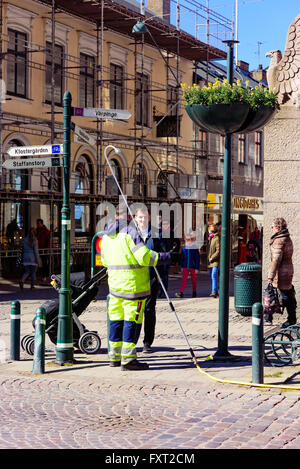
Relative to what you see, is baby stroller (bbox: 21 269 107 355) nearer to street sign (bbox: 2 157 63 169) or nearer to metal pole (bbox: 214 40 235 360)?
street sign (bbox: 2 157 63 169)

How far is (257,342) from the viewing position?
8188 millimetres

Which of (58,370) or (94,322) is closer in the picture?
(58,370)

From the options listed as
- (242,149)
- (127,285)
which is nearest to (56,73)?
(127,285)

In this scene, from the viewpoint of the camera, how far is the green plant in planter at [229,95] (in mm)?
9453

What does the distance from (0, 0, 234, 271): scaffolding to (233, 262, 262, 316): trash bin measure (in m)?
8.74

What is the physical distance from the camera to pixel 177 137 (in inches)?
1217

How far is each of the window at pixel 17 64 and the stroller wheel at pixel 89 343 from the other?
14.6 metres

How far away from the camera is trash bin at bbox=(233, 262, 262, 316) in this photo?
506 inches

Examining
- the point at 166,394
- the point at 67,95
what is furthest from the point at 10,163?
the point at 166,394

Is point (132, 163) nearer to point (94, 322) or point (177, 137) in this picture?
point (177, 137)

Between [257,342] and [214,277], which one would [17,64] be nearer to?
[214,277]

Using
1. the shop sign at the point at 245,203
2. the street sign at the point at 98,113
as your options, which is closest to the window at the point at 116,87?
the shop sign at the point at 245,203

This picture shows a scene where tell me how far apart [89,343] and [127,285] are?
1570 mm

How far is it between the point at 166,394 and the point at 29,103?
17.7m
